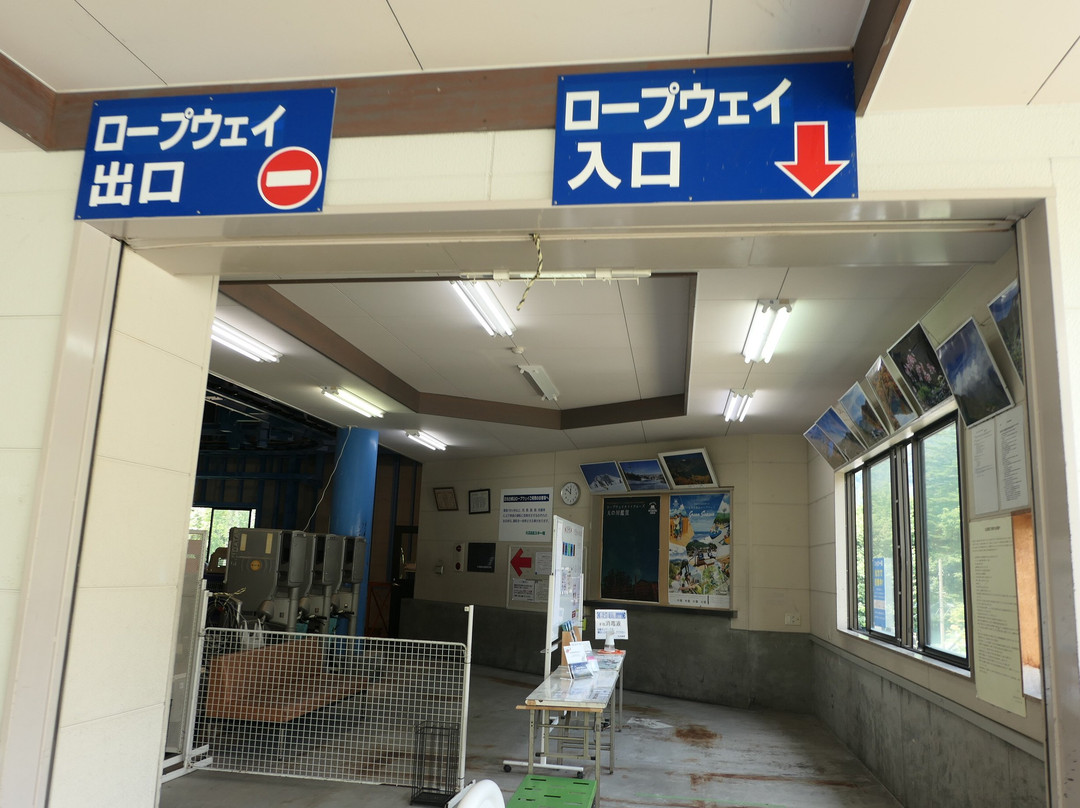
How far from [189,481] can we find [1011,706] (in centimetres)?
361

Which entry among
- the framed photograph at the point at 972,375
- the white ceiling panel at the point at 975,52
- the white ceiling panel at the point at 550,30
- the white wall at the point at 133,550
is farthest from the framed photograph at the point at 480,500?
the white ceiling panel at the point at 975,52

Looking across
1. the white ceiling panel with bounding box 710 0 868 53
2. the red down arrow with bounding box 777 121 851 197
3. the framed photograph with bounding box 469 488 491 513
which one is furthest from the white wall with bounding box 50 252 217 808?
the framed photograph with bounding box 469 488 491 513

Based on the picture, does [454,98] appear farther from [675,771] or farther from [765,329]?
[675,771]

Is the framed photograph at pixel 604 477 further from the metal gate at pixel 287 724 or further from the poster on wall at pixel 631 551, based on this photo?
the metal gate at pixel 287 724

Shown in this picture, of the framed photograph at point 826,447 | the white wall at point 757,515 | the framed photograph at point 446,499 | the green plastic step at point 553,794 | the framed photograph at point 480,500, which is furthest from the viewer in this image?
the framed photograph at point 446,499

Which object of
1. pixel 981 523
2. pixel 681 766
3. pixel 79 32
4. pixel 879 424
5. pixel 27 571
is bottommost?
pixel 681 766

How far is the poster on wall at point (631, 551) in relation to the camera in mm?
9367

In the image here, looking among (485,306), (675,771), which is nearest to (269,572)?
(485,306)

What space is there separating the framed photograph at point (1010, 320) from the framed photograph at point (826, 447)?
12.2ft

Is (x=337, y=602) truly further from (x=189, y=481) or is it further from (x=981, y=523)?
(x=981, y=523)

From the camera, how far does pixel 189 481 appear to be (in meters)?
3.03

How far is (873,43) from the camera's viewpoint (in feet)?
6.87

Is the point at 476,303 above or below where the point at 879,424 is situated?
above

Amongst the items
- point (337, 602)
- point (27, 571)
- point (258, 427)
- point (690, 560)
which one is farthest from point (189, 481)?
point (258, 427)
